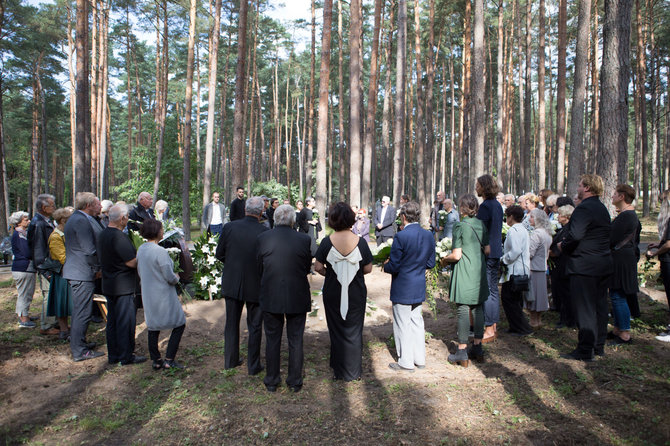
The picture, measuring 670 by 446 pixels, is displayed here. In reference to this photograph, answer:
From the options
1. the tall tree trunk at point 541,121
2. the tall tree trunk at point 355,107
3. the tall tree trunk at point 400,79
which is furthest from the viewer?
the tall tree trunk at point 541,121

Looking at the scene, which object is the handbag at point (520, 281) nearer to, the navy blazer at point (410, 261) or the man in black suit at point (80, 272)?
Answer: the navy blazer at point (410, 261)

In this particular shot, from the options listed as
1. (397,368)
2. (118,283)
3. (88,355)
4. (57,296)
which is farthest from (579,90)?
(57,296)

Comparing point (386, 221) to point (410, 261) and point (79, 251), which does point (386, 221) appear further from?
point (79, 251)

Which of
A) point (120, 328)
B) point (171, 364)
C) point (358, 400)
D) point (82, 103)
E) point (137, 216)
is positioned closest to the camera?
point (358, 400)

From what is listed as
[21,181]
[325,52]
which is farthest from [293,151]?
[325,52]

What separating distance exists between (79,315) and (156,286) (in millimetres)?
1464

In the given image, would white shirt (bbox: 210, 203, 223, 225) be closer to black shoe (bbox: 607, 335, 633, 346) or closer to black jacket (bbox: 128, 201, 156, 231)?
black jacket (bbox: 128, 201, 156, 231)

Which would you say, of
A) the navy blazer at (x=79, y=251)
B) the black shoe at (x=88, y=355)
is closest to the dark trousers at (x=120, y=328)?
the black shoe at (x=88, y=355)

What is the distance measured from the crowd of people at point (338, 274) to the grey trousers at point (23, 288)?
0.58 metres

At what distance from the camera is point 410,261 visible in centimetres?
491

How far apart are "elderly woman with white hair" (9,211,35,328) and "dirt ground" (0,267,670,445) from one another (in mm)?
837

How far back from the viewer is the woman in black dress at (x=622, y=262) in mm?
5582

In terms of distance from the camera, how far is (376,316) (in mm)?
7832

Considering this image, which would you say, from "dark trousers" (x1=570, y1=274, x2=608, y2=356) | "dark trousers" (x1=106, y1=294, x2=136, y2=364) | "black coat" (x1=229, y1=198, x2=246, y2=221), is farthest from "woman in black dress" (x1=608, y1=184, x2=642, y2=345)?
"black coat" (x1=229, y1=198, x2=246, y2=221)
